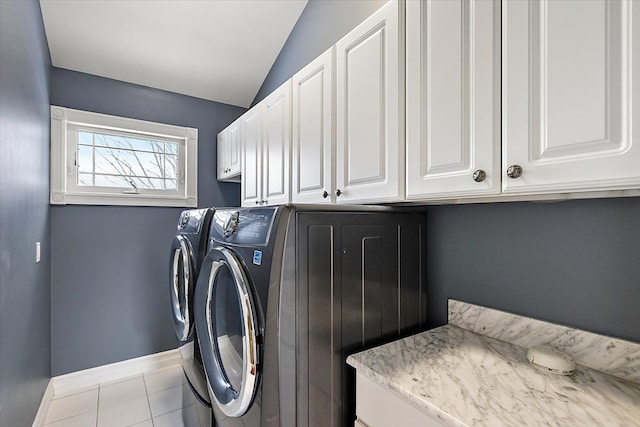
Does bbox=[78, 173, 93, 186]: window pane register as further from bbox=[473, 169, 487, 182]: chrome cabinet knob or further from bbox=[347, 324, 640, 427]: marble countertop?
bbox=[473, 169, 487, 182]: chrome cabinet knob

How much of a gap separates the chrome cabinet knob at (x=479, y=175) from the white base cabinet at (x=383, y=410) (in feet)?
2.07

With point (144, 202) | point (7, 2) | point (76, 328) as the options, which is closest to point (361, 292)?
point (7, 2)

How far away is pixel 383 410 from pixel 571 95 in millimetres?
950

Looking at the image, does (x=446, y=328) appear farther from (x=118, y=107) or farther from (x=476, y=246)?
(x=118, y=107)

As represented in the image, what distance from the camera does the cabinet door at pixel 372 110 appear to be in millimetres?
1085

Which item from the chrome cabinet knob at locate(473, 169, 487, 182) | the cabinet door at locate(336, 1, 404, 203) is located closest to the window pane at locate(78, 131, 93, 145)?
the cabinet door at locate(336, 1, 404, 203)

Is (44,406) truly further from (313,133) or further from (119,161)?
(313,133)

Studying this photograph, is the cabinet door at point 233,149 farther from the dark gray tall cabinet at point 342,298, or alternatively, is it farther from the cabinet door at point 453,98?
the cabinet door at point 453,98

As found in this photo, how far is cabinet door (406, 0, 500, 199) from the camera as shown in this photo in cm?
83

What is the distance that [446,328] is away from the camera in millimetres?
1280

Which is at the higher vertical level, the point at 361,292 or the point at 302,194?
the point at 302,194

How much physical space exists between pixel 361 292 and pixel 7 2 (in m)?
1.85

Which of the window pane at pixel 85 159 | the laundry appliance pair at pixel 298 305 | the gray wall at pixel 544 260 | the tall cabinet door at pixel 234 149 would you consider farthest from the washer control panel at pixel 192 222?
the window pane at pixel 85 159

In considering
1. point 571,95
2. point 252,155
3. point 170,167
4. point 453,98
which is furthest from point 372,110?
point 170,167
